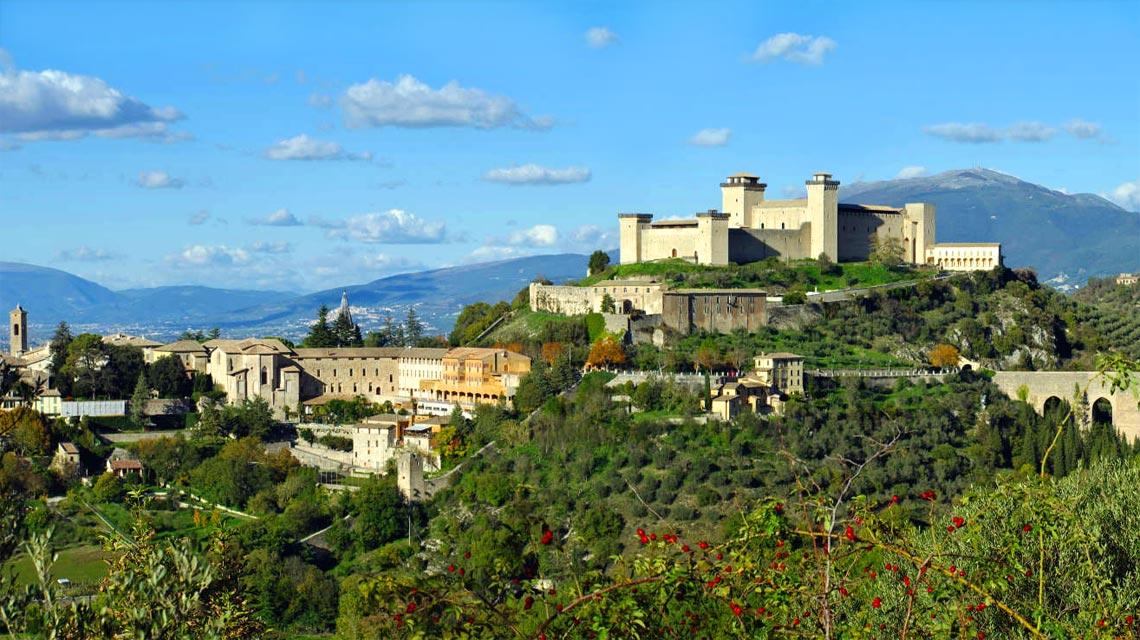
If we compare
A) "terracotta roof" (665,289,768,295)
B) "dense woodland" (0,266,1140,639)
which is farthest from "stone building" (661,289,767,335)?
"dense woodland" (0,266,1140,639)

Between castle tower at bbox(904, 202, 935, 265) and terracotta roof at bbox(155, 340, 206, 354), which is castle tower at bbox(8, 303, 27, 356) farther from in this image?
castle tower at bbox(904, 202, 935, 265)

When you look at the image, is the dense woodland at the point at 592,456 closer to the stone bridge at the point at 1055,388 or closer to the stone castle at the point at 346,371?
the stone bridge at the point at 1055,388

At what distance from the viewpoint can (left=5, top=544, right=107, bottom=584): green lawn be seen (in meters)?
33.1

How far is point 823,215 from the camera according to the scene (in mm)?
56125

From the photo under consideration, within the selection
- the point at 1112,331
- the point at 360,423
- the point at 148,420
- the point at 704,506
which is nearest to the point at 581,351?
the point at 360,423

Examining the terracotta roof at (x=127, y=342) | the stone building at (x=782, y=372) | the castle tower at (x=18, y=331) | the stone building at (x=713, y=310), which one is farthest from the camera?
the castle tower at (x=18, y=331)

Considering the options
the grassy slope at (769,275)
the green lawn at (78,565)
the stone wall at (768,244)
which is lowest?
the green lawn at (78,565)

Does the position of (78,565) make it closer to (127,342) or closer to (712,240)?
(127,342)

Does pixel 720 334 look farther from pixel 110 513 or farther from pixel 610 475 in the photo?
pixel 110 513

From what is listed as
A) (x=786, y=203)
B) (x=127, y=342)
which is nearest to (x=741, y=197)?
(x=786, y=203)

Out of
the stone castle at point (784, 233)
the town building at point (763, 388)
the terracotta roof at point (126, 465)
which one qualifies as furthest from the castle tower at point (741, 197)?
the terracotta roof at point (126, 465)

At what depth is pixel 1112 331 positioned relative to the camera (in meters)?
57.5

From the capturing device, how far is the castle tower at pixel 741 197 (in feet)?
187

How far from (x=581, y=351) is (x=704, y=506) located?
11.0 meters
